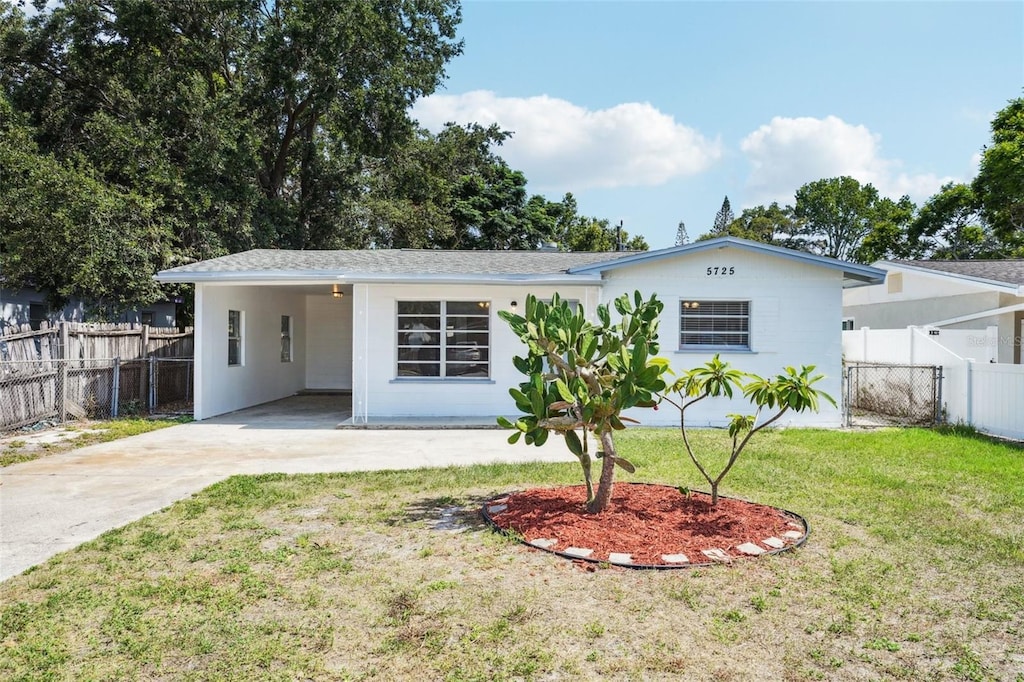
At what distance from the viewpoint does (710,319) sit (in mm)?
11297

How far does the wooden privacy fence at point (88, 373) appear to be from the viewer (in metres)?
9.70

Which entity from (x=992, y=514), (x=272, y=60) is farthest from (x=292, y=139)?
(x=992, y=514)

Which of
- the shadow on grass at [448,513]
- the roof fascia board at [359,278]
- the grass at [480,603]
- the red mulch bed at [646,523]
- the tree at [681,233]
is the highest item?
the tree at [681,233]

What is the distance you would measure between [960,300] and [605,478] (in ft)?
46.2

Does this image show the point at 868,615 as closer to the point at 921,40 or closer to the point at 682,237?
the point at 921,40

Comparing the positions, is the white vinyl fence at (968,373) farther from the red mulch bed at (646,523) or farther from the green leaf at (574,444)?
the green leaf at (574,444)

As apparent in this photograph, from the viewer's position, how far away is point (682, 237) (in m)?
50.2

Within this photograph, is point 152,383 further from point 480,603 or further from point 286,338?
point 480,603

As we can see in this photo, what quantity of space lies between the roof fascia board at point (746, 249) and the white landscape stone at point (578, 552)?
22.6 ft

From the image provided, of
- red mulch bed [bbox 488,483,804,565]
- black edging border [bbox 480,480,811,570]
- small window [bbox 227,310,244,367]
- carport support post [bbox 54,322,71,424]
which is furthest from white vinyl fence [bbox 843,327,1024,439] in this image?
carport support post [bbox 54,322,71,424]

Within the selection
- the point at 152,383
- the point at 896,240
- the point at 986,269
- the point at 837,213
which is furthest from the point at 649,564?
the point at 837,213

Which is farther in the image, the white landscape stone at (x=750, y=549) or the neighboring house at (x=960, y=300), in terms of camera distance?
the neighboring house at (x=960, y=300)

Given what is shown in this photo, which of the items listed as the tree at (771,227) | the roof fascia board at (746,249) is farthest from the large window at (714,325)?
the tree at (771,227)

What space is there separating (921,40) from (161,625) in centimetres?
1375
